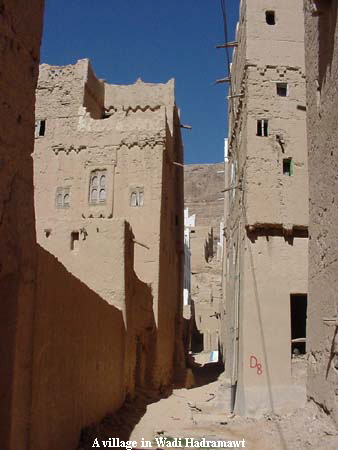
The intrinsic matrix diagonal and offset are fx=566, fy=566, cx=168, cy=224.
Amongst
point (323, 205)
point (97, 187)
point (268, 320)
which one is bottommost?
point (268, 320)

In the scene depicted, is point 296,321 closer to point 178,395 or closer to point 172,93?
point 178,395

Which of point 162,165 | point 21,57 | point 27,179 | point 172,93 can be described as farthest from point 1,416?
point 172,93

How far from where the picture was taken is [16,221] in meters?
6.47

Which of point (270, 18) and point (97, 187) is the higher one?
point (270, 18)

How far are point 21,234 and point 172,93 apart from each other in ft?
51.6

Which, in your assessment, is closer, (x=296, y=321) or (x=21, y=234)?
(x=21, y=234)

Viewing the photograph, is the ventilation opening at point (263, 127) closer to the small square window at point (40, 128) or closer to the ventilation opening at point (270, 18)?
the ventilation opening at point (270, 18)

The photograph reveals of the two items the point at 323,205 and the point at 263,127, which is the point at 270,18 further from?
the point at 323,205

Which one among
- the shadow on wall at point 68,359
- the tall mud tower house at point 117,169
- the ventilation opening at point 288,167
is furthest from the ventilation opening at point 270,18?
the shadow on wall at point 68,359

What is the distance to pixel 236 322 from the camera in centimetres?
1499

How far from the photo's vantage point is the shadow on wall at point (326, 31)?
24.1 feet

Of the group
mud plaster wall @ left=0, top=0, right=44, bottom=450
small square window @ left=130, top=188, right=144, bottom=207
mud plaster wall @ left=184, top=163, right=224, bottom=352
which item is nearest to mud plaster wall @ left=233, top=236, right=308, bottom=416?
small square window @ left=130, top=188, right=144, bottom=207

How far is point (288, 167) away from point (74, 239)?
5957 millimetres

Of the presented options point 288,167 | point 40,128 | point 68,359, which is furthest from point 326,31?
point 40,128
